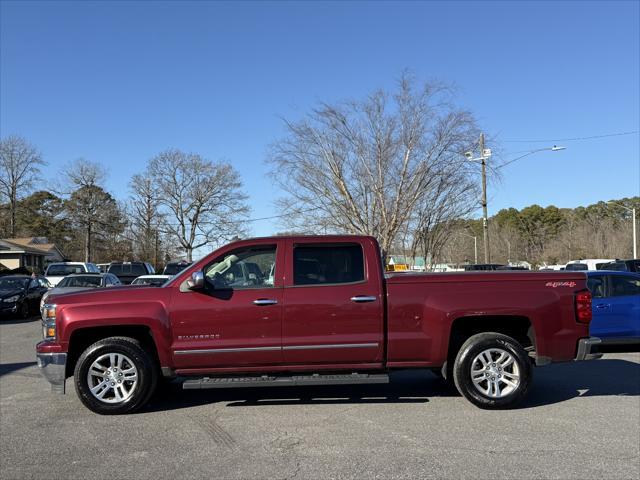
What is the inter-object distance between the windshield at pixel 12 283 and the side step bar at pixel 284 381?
16676 mm

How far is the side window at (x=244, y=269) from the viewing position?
6324 mm

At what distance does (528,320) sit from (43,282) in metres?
21.9

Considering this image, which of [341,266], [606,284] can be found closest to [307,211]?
[606,284]

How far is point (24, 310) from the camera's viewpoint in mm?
19359

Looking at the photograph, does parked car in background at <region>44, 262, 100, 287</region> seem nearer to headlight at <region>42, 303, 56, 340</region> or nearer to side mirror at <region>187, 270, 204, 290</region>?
headlight at <region>42, 303, 56, 340</region>

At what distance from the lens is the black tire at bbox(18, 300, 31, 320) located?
19.1 m

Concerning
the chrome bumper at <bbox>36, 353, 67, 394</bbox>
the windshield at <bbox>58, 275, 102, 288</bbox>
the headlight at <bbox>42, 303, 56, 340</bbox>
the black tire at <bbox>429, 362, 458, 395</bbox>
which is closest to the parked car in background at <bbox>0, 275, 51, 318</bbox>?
the windshield at <bbox>58, 275, 102, 288</bbox>

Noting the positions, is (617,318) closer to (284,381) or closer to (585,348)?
(585,348)

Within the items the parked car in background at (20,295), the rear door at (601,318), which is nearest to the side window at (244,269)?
the rear door at (601,318)

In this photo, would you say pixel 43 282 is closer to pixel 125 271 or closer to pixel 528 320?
pixel 125 271

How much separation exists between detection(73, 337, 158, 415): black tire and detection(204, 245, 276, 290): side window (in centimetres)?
114

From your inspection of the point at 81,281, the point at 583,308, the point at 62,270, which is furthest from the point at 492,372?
the point at 62,270

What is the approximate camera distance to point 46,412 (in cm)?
639

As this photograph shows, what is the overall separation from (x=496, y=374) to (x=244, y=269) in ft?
10.2
